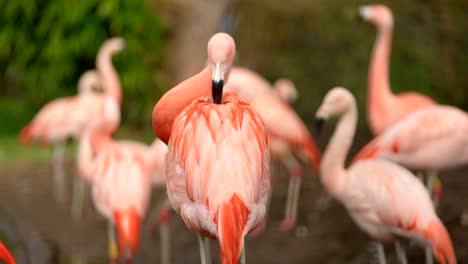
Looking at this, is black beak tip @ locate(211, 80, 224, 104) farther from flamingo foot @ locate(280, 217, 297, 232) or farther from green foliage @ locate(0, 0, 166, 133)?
green foliage @ locate(0, 0, 166, 133)

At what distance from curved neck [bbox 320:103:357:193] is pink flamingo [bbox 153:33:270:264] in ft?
4.22

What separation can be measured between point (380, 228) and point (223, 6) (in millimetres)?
5997

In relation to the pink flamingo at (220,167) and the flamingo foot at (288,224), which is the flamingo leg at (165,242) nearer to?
the flamingo foot at (288,224)

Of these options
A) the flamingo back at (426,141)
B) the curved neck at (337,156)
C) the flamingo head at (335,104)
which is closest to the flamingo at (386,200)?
the curved neck at (337,156)

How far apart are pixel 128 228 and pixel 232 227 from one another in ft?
5.51

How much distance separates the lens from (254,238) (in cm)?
565

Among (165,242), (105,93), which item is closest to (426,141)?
(165,242)

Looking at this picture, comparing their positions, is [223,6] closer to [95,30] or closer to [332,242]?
[95,30]

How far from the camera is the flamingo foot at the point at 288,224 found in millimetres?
5840

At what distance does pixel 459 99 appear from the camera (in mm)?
8633

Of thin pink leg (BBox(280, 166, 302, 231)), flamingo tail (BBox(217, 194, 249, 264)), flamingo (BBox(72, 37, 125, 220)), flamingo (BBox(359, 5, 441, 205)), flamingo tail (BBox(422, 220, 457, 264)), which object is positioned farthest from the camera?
flamingo (BBox(72, 37, 125, 220))

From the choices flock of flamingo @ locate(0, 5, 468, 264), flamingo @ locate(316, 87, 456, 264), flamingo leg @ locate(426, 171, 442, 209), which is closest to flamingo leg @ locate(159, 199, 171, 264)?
flock of flamingo @ locate(0, 5, 468, 264)

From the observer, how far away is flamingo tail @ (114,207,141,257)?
175 inches

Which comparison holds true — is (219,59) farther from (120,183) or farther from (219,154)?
(120,183)
